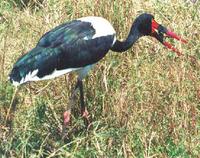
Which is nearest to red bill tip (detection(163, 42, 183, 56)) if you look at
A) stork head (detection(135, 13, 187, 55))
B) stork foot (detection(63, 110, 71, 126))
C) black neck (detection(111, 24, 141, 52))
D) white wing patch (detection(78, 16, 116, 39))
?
stork head (detection(135, 13, 187, 55))

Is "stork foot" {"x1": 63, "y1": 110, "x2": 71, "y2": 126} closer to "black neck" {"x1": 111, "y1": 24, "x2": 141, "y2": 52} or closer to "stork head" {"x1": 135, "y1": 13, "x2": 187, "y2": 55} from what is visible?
"black neck" {"x1": 111, "y1": 24, "x2": 141, "y2": 52}

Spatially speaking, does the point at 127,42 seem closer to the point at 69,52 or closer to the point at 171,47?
the point at 171,47

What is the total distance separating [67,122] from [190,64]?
1.26 m

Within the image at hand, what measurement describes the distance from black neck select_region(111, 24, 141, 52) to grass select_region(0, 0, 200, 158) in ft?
0.62

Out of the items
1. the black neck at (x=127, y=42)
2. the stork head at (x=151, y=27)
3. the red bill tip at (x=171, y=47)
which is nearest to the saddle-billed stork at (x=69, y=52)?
the black neck at (x=127, y=42)

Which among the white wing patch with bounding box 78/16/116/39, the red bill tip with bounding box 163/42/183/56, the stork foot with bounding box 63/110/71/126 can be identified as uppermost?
the white wing patch with bounding box 78/16/116/39

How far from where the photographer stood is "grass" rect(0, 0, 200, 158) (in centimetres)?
466

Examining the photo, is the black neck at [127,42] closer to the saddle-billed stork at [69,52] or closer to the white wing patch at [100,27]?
the saddle-billed stork at [69,52]

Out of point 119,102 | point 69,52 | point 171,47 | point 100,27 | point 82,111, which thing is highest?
point 100,27

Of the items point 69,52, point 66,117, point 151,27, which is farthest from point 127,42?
point 66,117

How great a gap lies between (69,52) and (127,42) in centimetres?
63

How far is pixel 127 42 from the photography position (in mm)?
5227

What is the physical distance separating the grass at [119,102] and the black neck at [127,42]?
0.62 ft

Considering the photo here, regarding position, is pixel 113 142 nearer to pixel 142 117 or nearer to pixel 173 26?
pixel 142 117
